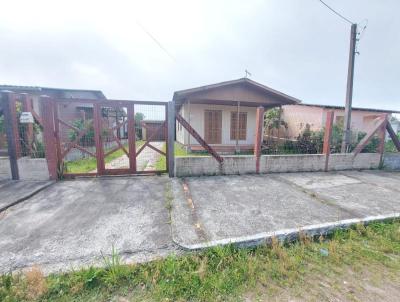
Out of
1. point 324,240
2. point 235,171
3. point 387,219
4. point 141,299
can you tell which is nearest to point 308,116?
point 235,171

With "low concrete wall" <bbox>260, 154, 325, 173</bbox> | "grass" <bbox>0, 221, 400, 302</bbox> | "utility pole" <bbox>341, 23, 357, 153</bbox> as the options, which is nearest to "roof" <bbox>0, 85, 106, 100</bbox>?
"grass" <bbox>0, 221, 400, 302</bbox>

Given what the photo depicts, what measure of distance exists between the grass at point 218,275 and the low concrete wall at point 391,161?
21.2 feet

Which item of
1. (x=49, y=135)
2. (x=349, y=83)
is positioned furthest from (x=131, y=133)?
(x=349, y=83)

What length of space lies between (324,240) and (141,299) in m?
2.58

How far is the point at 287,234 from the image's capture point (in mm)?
2625

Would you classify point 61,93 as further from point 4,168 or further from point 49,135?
point 49,135

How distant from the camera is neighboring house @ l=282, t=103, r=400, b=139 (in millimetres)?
12898

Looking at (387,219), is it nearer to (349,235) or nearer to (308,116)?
(349,235)

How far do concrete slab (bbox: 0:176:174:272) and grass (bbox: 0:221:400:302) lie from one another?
0.21 m

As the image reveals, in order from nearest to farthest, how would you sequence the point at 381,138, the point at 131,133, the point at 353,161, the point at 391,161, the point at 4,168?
1. the point at 4,168
2. the point at 131,133
3. the point at 353,161
4. the point at 381,138
5. the point at 391,161

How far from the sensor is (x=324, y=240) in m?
2.74

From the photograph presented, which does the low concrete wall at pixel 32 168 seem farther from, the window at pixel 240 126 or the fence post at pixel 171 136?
the window at pixel 240 126

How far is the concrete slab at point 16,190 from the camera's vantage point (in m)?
3.63

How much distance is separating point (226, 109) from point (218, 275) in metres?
9.94
